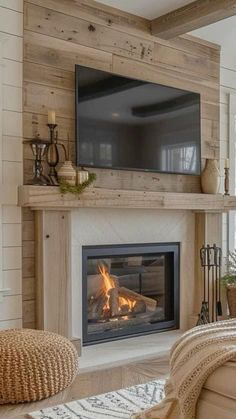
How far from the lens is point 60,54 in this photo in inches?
142

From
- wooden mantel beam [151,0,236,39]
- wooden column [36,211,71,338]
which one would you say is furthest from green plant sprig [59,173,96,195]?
wooden mantel beam [151,0,236,39]

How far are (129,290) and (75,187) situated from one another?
121cm

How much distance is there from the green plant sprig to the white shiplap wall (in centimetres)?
30

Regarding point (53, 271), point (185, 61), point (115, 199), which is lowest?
point (53, 271)

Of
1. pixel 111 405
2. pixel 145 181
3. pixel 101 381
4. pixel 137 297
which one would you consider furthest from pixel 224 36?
pixel 111 405

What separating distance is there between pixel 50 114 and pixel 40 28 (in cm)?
65

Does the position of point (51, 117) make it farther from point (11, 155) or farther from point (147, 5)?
point (147, 5)

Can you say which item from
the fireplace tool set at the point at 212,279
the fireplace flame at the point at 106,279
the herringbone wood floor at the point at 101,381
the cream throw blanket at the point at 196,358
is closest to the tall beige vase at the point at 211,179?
the fireplace tool set at the point at 212,279

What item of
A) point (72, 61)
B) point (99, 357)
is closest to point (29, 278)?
point (99, 357)

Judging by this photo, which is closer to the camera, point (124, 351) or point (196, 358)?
point (196, 358)

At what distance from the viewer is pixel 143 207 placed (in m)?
3.80

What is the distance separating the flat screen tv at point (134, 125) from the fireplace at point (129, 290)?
715 millimetres

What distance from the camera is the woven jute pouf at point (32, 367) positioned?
263 cm

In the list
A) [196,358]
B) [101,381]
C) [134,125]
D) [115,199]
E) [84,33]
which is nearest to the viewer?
[196,358]
